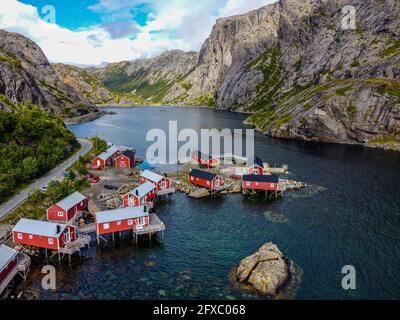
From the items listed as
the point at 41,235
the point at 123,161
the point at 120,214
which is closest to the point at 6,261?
the point at 41,235

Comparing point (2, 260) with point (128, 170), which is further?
point (128, 170)

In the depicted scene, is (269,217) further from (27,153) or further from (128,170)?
(27,153)

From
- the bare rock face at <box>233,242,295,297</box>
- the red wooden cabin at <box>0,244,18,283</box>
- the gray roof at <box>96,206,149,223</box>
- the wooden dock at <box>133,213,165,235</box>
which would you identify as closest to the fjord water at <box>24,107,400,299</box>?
the bare rock face at <box>233,242,295,297</box>

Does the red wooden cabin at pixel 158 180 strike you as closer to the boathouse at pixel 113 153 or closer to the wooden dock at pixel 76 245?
the wooden dock at pixel 76 245

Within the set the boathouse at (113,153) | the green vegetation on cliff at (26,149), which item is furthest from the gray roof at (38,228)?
the boathouse at (113,153)
